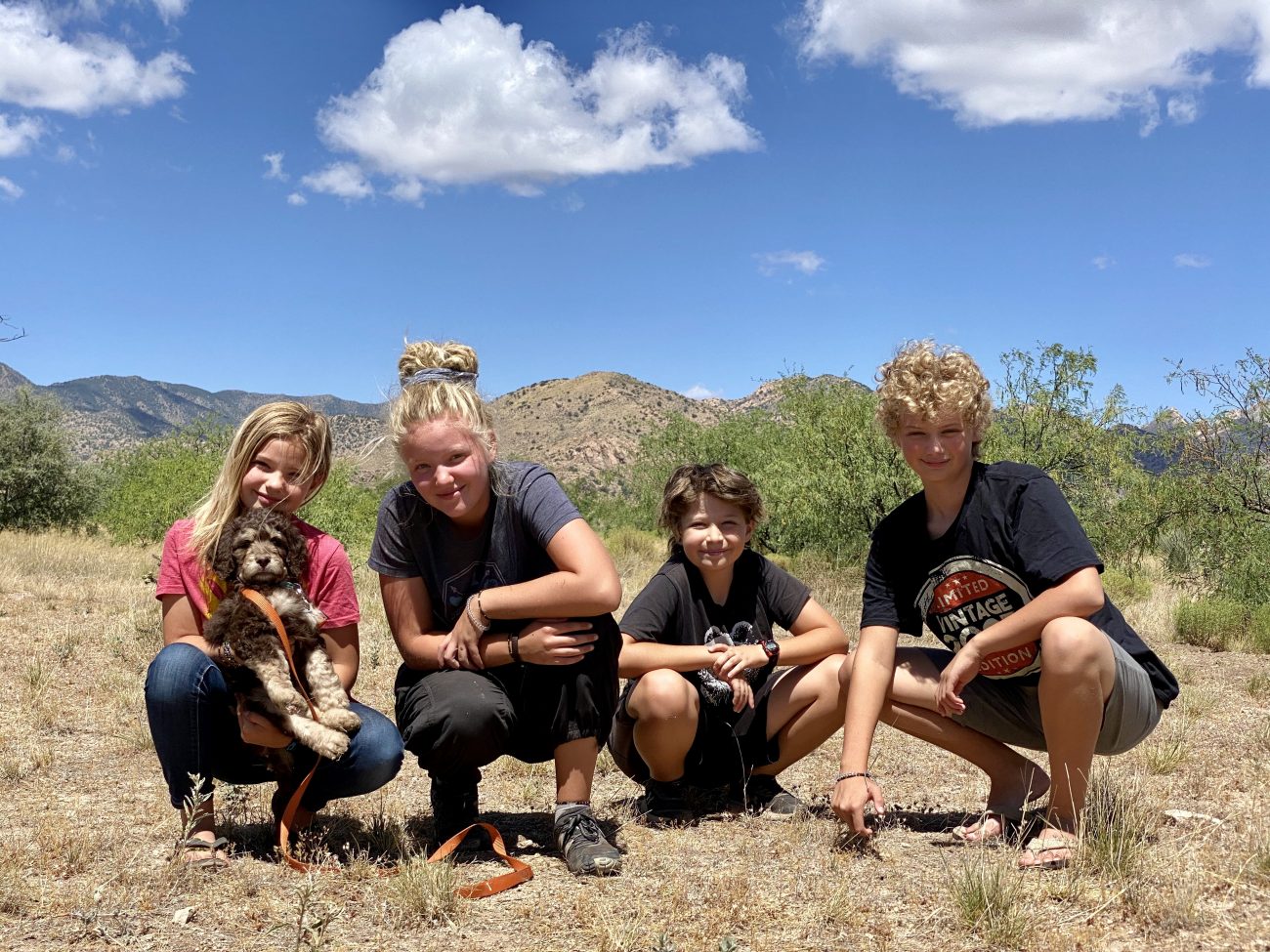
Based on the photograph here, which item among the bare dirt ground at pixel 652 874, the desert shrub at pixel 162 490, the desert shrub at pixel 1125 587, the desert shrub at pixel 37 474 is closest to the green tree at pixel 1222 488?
the desert shrub at pixel 1125 587

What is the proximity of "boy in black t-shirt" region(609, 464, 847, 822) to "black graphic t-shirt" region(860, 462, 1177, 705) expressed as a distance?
389mm

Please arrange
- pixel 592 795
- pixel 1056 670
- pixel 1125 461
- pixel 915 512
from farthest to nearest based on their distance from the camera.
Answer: pixel 1125 461 < pixel 592 795 < pixel 915 512 < pixel 1056 670

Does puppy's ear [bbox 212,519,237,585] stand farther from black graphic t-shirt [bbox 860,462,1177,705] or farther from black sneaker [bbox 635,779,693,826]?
black graphic t-shirt [bbox 860,462,1177,705]

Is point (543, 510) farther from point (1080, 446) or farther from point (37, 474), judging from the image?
point (37, 474)

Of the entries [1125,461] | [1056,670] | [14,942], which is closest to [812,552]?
[1125,461]

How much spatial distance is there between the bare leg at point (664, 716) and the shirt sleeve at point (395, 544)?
945 mm

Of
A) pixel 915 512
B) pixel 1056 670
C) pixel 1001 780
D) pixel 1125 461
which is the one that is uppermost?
pixel 1125 461

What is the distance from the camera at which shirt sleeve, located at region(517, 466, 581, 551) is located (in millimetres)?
3377

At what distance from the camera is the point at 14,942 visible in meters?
2.60

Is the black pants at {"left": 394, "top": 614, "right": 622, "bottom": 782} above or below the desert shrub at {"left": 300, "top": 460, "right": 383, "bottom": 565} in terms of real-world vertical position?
below

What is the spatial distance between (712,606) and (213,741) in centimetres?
190

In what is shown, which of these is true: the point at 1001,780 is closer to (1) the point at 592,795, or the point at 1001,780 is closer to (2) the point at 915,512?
(2) the point at 915,512

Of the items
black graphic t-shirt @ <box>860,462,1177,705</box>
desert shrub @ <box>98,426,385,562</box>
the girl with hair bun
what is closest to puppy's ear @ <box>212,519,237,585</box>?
the girl with hair bun

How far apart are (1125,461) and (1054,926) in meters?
14.7
